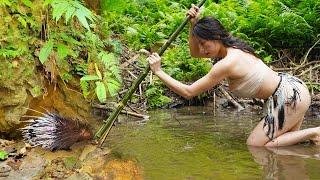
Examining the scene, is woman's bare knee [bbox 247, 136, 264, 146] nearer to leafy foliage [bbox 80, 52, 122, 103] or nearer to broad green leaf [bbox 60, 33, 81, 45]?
leafy foliage [bbox 80, 52, 122, 103]

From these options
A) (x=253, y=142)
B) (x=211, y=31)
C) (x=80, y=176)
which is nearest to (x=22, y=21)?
(x=80, y=176)

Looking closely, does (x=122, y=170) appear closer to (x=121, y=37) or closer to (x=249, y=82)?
(x=249, y=82)

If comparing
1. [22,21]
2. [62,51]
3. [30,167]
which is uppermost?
[22,21]

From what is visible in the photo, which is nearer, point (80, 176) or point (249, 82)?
point (80, 176)

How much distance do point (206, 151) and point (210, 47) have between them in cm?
98

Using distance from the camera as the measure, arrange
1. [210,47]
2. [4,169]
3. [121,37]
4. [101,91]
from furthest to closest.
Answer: [121,37], [210,47], [101,91], [4,169]

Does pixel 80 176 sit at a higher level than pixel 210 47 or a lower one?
lower

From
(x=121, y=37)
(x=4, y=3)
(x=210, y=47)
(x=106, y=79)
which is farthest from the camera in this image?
(x=121, y=37)

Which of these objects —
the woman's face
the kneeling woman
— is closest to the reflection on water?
the kneeling woman

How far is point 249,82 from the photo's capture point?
15.9 feet

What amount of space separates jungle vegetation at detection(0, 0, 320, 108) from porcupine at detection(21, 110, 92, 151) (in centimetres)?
30

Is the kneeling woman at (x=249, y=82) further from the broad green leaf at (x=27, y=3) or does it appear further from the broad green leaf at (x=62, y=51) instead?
the broad green leaf at (x=27, y=3)

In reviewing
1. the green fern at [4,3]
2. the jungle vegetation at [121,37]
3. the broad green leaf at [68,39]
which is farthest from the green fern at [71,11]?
the broad green leaf at [68,39]

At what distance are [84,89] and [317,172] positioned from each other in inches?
86.8
